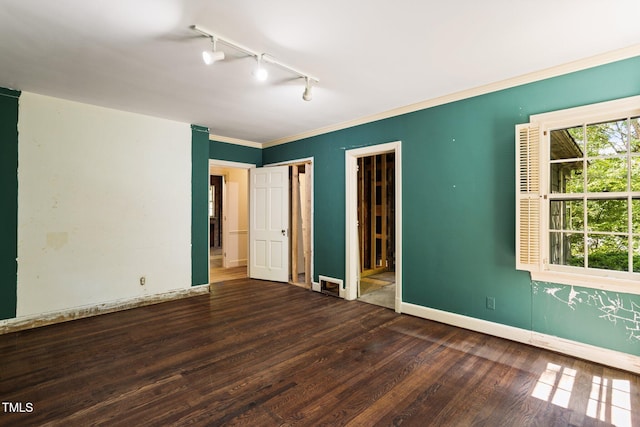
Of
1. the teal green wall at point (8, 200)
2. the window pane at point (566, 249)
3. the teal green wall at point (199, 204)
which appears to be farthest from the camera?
the teal green wall at point (199, 204)

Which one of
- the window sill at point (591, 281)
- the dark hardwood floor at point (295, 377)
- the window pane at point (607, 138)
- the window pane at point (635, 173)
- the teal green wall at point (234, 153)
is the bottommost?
the dark hardwood floor at point (295, 377)

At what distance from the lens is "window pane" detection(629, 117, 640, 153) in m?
2.49

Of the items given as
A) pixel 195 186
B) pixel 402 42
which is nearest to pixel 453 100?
pixel 402 42

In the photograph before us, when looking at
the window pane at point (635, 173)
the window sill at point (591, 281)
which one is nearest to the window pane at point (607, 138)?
the window pane at point (635, 173)

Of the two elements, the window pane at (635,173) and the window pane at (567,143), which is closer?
the window pane at (635,173)

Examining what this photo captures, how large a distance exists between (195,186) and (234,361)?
3.03m

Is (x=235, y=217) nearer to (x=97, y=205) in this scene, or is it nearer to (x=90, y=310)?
(x=97, y=205)

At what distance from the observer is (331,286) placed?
16.1 feet

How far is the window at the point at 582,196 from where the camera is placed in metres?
2.50

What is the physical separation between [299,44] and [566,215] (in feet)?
9.45

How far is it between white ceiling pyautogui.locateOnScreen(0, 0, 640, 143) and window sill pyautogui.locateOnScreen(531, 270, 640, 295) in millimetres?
1906

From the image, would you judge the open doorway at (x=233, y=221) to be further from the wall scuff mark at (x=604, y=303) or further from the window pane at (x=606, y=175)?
the window pane at (x=606, y=175)

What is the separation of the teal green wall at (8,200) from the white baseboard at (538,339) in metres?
4.62

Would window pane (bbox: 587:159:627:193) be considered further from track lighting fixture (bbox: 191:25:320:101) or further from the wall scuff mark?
track lighting fixture (bbox: 191:25:320:101)
